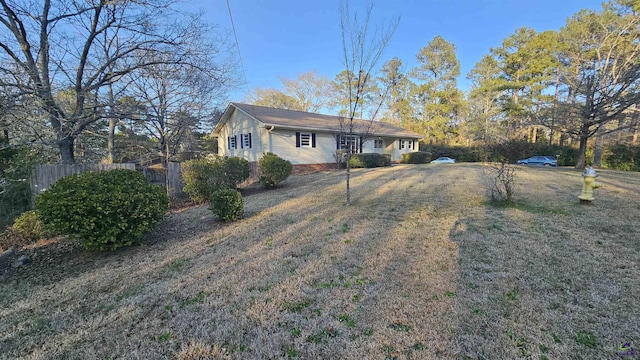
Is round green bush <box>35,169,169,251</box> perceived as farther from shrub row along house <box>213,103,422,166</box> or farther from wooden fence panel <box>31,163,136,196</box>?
shrub row along house <box>213,103,422,166</box>

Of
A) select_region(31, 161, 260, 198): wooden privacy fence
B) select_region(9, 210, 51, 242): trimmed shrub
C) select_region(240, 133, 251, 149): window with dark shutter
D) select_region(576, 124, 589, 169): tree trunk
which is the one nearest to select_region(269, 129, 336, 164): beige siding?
select_region(240, 133, 251, 149): window with dark shutter

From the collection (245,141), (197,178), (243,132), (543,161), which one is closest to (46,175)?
(197,178)

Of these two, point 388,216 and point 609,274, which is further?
point 388,216

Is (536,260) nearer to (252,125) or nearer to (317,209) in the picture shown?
(317,209)

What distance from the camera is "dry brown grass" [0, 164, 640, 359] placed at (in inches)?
82.3

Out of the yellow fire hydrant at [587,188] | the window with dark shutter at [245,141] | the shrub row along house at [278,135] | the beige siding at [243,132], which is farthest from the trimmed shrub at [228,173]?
the yellow fire hydrant at [587,188]

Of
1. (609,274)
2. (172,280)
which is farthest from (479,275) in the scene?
(172,280)

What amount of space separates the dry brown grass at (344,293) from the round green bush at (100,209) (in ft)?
1.19

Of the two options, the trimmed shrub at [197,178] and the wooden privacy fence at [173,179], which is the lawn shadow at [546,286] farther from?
the wooden privacy fence at [173,179]

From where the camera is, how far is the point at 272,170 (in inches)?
387

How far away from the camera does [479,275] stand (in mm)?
3086

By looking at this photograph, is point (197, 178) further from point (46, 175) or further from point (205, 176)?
point (46, 175)

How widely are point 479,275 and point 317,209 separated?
4012mm

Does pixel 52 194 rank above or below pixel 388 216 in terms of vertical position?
above
